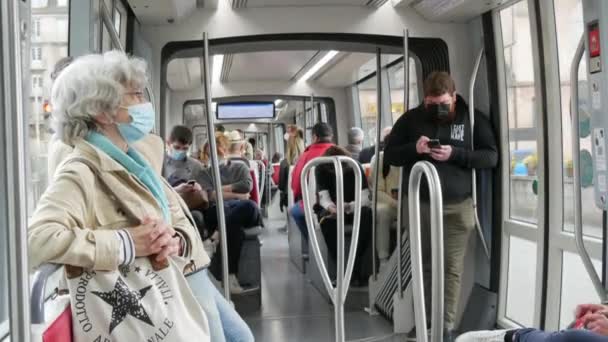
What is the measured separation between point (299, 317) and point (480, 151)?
196 cm

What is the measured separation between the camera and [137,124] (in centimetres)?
187

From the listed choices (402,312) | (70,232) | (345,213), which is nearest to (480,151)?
(402,312)

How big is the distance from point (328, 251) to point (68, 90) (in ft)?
12.7

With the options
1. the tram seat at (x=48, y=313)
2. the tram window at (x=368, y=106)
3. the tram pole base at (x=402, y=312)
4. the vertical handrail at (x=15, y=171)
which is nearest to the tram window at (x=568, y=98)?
the tram pole base at (x=402, y=312)

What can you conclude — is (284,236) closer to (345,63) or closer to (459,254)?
(345,63)

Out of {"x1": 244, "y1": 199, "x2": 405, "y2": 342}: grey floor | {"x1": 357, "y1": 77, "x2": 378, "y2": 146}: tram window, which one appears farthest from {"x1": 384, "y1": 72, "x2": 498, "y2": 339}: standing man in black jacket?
{"x1": 357, "y1": 77, "x2": 378, "y2": 146}: tram window

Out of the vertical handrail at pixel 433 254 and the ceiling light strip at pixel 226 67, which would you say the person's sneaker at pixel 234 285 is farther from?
the vertical handrail at pixel 433 254

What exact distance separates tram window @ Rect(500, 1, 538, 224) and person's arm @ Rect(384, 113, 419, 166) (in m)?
0.80

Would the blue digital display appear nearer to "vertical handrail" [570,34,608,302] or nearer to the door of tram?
the door of tram

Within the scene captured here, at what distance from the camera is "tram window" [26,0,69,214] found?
94.5 inches

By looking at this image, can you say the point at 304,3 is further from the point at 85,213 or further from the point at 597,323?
the point at 85,213

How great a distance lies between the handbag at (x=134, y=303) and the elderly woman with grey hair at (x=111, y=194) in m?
0.03

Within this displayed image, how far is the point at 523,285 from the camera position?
424cm

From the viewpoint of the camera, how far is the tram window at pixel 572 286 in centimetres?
354
